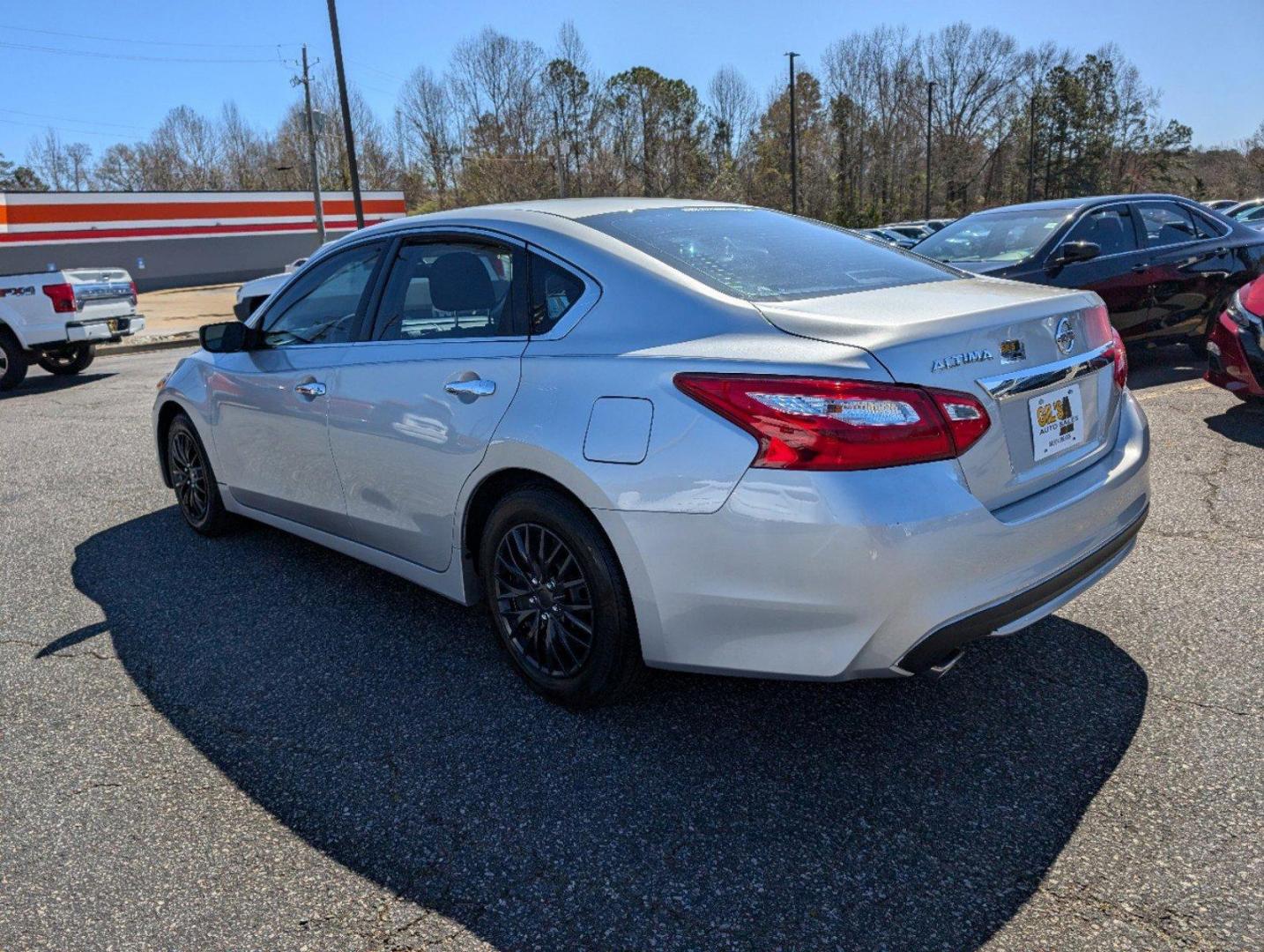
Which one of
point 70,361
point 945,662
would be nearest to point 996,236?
point 945,662

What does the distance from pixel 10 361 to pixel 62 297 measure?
966 mm

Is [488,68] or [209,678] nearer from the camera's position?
[209,678]

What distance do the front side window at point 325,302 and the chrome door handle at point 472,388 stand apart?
818 millimetres

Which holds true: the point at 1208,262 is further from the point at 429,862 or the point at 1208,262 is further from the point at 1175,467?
the point at 429,862

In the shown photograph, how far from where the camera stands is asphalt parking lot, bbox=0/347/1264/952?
2150 millimetres

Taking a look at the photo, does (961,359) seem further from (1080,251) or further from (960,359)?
(1080,251)

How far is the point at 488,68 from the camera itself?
61.1 metres

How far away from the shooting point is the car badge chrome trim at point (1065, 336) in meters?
2.75

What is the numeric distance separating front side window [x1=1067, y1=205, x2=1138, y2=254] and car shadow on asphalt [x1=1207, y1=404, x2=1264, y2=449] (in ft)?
5.63

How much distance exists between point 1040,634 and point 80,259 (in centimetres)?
3848

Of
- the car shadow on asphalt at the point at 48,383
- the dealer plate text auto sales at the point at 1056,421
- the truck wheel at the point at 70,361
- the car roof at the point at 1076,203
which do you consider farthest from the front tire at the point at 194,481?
the truck wheel at the point at 70,361

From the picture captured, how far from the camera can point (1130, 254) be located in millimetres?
7879

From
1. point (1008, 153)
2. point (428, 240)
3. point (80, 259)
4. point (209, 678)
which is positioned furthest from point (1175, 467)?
point (1008, 153)

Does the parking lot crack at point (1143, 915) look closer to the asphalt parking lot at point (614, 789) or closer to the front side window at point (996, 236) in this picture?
the asphalt parking lot at point (614, 789)
